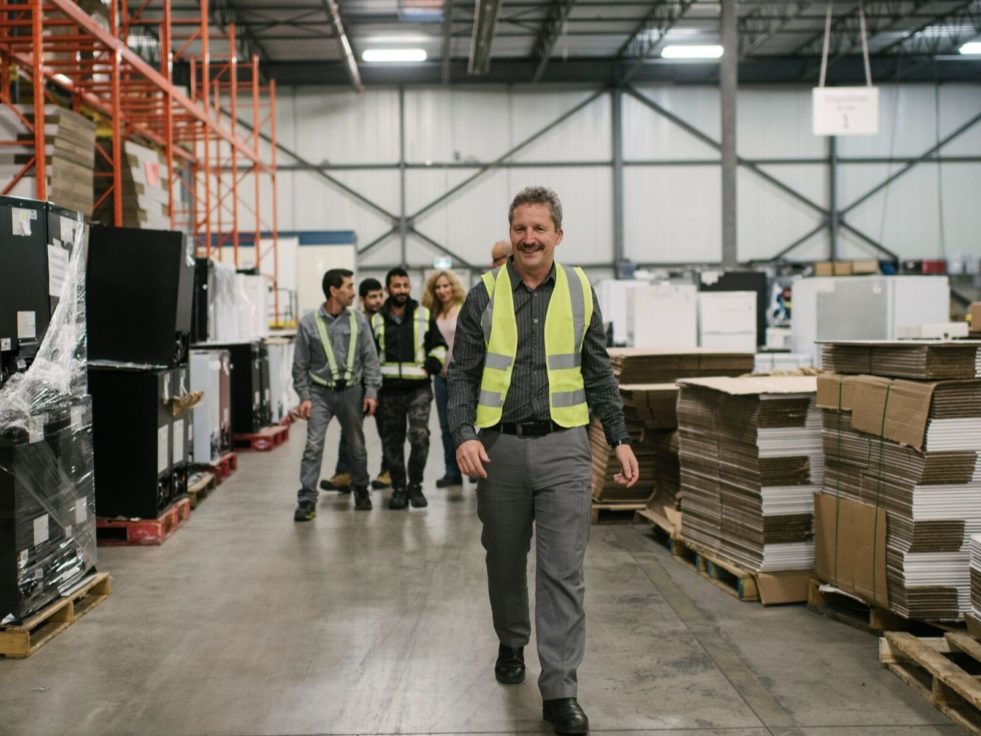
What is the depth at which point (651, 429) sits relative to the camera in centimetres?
690

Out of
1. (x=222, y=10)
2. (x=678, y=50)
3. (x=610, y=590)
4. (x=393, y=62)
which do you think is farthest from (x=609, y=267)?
(x=610, y=590)

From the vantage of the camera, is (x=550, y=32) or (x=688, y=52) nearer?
(x=550, y=32)

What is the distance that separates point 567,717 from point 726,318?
8.01 m

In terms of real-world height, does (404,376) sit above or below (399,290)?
below

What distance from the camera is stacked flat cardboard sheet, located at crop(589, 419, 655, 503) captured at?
7051 millimetres

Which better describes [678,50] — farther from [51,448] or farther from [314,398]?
[51,448]

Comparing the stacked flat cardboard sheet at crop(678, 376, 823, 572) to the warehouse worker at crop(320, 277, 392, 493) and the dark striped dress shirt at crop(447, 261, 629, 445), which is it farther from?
the warehouse worker at crop(320, 277, 392, 493)

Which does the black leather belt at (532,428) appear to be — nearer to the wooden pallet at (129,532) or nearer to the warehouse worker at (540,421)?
the warehouse worker at (540,421)

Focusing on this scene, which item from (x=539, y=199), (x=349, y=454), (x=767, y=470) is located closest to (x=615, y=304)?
(x=349, y=454)

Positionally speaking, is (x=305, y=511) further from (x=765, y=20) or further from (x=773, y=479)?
(x=765, y=20)

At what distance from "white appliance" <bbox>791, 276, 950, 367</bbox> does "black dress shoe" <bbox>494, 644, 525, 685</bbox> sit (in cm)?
623

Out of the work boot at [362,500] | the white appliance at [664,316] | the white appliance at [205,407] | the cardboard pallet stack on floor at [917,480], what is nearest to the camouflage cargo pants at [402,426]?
the work boot at [362,500]

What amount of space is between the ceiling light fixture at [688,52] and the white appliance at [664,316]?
13.0 metres

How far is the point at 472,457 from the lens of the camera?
333 cm
